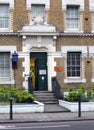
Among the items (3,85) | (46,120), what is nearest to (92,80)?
(3,85)

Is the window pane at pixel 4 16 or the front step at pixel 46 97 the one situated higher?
the window pane at pixel 4 16

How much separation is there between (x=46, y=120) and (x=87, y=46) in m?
11.4

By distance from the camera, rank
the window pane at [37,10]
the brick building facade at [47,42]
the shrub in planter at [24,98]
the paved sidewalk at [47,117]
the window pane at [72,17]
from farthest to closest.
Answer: the window pane at [72,17] < the window pane at [37,10] < the brick building facade at [47,42] < the shrub in planter at [24,98] < the paved sidewalk at [47,117]

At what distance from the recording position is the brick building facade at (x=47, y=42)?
28547 mm

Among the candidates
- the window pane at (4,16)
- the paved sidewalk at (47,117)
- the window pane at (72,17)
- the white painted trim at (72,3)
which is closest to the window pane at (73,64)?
the window pane at (72,17)

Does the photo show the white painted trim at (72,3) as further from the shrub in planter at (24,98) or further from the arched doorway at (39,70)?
the shrub in planter at (24,98)

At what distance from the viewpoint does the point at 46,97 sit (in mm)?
27797

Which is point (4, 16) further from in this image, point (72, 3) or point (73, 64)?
point (73, 64)

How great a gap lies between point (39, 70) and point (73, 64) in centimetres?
239

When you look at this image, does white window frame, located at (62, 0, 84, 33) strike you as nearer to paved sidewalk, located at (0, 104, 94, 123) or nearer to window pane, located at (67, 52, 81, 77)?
window pane, located at (67, 52, 81, 77)

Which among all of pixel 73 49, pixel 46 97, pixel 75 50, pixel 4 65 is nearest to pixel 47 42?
pixel 73 49

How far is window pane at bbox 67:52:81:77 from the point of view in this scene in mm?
29562

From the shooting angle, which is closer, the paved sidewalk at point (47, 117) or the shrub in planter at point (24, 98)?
the paved sidewalk at point (47, 117)

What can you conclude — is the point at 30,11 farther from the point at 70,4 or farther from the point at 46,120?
the point at 46,120
